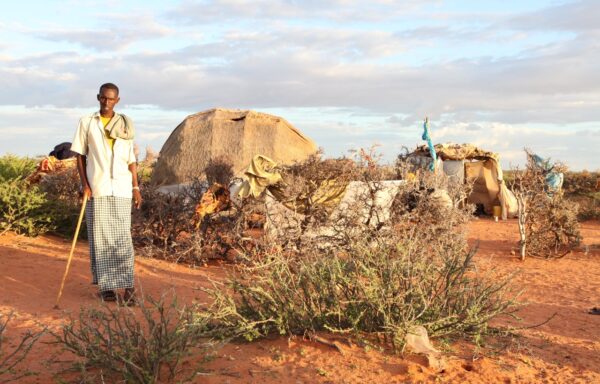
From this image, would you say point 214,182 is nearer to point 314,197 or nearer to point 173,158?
point 314,197

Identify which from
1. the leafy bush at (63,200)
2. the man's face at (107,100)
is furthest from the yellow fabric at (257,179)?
the leafy bush at (63,200)

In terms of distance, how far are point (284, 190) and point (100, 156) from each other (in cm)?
284

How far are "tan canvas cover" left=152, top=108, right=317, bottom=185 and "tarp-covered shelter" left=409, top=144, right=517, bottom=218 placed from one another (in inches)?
218

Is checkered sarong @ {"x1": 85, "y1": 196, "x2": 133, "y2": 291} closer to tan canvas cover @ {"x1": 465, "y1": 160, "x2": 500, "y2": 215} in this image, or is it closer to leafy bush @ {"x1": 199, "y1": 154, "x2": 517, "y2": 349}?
leafy bush @ {"x1": 199, "y1": 154, "x2": 517, "y2": 349}

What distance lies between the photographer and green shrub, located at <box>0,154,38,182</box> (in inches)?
435

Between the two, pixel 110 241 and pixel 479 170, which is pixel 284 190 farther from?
pixel 479 170

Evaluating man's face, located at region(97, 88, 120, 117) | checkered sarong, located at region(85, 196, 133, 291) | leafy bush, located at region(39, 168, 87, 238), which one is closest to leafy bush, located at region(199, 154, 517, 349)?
checkered sarong, located at region(85, 196, 133, 291)

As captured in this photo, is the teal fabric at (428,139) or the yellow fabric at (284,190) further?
the teal fabric at (428,139)

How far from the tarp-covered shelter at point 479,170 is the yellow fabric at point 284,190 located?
9.68 metres

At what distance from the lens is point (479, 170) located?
58.6 ft

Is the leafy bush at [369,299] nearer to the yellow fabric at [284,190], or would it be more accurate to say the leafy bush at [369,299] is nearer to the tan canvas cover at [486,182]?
the yellow fabric at [284,190]

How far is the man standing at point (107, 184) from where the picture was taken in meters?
5.92

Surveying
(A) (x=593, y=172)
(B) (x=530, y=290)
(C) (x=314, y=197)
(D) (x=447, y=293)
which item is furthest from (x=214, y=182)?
(A) (x=593, y=172)

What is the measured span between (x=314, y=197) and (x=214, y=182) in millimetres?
1495
